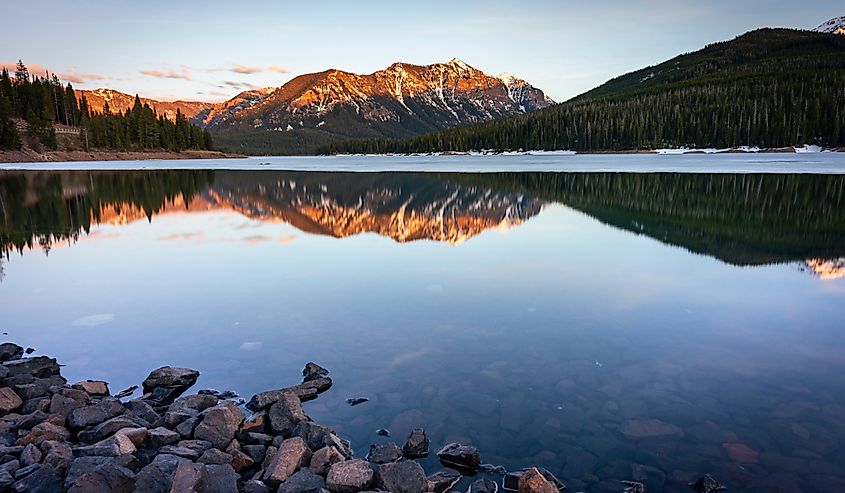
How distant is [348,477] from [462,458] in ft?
5.09

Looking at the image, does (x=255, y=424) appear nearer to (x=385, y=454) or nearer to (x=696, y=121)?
(x=385, y=454)

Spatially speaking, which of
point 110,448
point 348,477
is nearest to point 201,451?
point 110,448

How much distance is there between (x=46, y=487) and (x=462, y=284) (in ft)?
36.4

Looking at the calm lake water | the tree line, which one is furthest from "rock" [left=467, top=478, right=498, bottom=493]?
the tree line

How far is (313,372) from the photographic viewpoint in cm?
922

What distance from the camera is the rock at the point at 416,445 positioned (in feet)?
22.6

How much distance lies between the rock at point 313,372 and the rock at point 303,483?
3.12 metres

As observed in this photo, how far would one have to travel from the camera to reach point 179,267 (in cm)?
1878

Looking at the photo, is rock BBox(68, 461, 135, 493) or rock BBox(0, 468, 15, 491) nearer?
rock BBox(68, 461, 135, 493)

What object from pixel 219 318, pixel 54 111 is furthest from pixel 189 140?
pixel 219 318

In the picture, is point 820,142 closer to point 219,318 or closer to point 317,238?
point 317,238

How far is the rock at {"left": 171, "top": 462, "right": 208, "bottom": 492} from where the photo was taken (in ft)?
18.0

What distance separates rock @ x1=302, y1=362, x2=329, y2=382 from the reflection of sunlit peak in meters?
15.0

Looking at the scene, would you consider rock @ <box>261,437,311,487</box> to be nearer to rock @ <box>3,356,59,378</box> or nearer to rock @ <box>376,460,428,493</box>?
rock @ <box>376,460,428,493</box>
